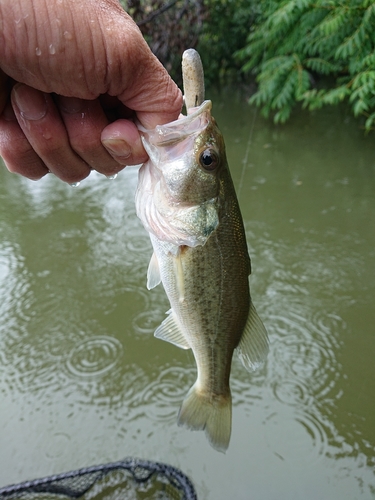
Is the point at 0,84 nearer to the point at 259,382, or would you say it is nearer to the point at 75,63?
the point at 75,63

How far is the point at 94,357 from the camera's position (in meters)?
2.80

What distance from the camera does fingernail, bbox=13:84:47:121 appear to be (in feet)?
3.70

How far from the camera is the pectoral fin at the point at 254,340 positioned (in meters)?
1.54

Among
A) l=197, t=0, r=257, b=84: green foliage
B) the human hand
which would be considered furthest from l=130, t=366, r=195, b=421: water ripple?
l=197, t=0, r=257, b=84: green foliage

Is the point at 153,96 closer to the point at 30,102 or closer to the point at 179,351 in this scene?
the point at 30,102

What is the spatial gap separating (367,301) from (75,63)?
2712mm

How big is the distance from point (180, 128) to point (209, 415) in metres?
1.05

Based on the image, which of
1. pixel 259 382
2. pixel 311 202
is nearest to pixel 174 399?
pixel 259 382

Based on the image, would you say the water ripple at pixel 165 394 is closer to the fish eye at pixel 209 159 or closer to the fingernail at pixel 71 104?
the fish eye at pixel 209 159

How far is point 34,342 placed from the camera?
294 cm

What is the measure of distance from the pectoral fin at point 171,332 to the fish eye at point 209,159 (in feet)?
1.91

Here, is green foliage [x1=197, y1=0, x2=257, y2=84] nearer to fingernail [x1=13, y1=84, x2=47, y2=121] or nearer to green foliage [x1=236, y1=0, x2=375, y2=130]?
green foliage [x1=236, y1=0, x2=375, y2=130]

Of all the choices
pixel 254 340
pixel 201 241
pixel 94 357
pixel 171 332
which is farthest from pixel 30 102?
pixel 94 357

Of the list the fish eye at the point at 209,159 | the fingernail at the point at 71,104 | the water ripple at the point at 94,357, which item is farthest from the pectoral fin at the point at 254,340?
the water ripple at the point at 94,357
